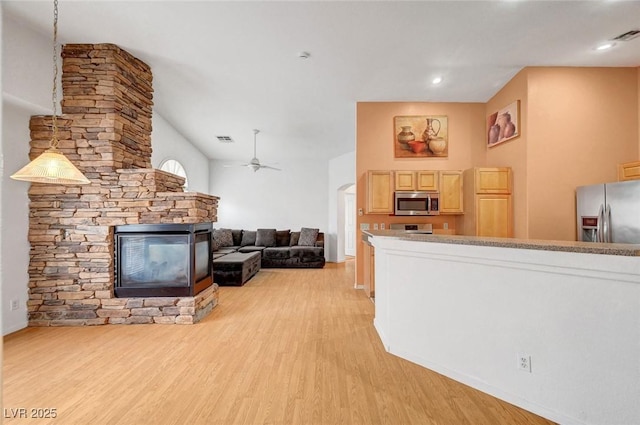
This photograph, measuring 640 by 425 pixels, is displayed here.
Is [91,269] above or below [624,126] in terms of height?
below

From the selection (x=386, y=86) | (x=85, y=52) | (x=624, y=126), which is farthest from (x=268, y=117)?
(x=624, y=126)

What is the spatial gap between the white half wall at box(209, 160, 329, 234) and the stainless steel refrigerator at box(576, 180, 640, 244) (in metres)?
6.26

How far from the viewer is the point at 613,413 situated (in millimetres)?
1880

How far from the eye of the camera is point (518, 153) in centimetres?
452

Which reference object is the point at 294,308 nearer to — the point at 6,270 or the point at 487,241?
the point at 487,241

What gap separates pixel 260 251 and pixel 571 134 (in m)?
6.55

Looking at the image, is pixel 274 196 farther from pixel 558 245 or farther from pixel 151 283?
pixel 558 245

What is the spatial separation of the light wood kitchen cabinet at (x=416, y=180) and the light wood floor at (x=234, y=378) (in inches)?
95.1

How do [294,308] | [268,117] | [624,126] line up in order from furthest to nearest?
1. [268,117]
2. [294,308]
3. [624,126]

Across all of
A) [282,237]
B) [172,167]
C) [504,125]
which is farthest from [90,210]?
[504,125]

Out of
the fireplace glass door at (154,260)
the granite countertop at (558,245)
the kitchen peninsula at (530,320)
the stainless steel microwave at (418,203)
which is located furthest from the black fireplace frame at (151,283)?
the stainless steel microwave at (418,203)

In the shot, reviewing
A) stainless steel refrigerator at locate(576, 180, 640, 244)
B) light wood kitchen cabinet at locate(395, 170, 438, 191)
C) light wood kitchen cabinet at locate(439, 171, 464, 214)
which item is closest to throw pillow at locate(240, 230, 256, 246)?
light wood kitchen cabinet at locate(395, 170, 438, 191)

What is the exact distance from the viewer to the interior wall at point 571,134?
4195 mm

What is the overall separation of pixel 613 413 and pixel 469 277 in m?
1.10
